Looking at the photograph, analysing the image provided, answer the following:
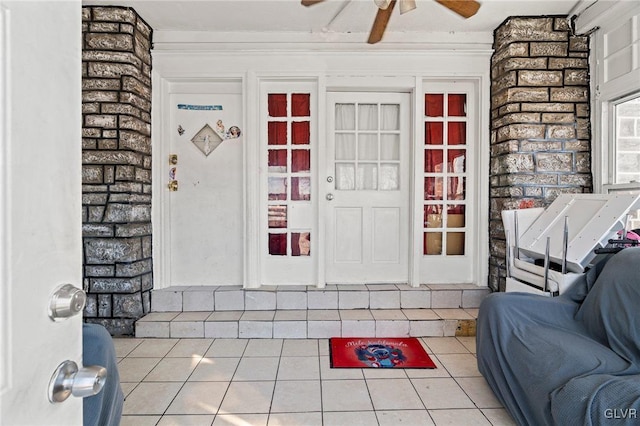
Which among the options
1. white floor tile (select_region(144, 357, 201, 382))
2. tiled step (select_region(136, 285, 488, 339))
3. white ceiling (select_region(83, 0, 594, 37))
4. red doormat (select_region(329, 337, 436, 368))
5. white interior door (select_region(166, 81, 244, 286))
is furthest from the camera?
white interior door (select_region(166, 81, 244, 286))

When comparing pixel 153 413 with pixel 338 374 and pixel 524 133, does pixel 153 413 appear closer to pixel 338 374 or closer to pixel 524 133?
pixel 338 374

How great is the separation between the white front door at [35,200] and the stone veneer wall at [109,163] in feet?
7.75

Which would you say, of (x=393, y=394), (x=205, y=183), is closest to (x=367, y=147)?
(x=205, y=183)

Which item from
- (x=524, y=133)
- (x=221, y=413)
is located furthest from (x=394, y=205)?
(x=221, y=413)

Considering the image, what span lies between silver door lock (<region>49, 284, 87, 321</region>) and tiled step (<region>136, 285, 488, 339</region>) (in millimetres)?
2274

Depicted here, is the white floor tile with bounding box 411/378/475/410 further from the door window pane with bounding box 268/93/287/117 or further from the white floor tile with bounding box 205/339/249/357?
the door window pane with bounding box 268/93/287/117

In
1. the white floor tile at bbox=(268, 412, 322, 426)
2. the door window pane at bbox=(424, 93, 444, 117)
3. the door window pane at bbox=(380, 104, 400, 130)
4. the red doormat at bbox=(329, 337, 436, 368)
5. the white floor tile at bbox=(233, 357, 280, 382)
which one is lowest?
the white floor tile at bbox=(268, 412, 322, 426)

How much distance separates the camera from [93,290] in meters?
2.70

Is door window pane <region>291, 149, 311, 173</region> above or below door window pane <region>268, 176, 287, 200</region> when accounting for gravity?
above

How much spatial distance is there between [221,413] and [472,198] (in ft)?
9.03

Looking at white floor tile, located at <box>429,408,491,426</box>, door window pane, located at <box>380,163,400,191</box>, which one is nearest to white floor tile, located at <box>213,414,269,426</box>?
white floor tile, located at <box>429,408,491,426</box>

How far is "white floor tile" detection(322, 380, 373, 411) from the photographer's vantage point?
1.82m

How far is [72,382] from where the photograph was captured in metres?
0.55

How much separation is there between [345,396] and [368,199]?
1.81 meters
